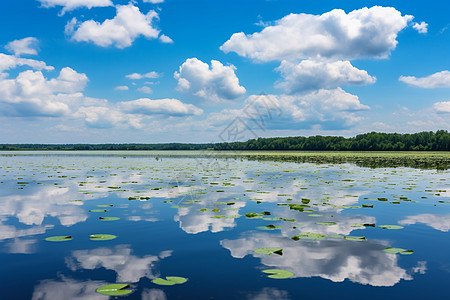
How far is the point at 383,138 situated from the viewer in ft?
376

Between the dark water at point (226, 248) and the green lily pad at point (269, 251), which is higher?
the green lily pad at point (269, 251)

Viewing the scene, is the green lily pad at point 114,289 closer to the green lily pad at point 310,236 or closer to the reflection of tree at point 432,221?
the green lily pad at point 310,236

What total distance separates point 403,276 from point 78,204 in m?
10.1

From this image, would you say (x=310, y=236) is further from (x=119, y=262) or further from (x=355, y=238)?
(x=119, y=262)

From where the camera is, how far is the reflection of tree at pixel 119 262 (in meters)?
5.00

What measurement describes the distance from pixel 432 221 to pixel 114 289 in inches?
322

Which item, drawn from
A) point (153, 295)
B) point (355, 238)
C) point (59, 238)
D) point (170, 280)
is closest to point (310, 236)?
point (355, 238)

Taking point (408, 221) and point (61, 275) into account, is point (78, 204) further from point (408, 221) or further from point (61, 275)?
point (408, 221)

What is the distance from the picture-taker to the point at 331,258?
5.66 metres

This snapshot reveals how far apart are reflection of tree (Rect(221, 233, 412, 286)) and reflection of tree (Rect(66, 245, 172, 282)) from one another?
158 cm

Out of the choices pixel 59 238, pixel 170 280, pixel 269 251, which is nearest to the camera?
pixel 170 280

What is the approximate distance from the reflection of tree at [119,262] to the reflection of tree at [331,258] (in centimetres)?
158

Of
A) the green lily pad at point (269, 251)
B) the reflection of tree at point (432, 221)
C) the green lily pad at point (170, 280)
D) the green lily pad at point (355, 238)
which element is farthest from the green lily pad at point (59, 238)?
the reflection of tree at point (432, 221)

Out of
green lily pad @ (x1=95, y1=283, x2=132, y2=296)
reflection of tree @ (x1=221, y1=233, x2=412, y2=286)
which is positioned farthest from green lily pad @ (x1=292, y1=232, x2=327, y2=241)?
green lily pad @ (x1=95, y1=283, x2=132, y2=296)
